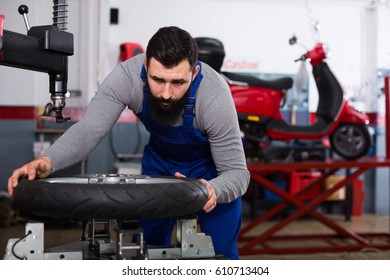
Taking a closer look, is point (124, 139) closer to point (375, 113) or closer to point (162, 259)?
point (375, 113)

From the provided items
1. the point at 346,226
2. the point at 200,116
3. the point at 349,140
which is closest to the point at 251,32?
the point at 349,140

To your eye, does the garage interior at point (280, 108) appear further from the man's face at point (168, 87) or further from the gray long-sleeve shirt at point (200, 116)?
the man's face at point (168, 87)

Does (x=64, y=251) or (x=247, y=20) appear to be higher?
(x=247, y=20)

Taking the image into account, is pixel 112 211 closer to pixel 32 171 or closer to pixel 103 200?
pixel 103 200

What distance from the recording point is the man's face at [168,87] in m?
1.24

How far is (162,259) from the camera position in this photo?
1.15m

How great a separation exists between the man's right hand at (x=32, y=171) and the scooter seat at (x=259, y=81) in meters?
1.89

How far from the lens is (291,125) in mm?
3248

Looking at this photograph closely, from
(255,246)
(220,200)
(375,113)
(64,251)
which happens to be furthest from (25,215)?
(375,113)

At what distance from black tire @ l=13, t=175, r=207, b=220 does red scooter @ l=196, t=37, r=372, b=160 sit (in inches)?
79.3

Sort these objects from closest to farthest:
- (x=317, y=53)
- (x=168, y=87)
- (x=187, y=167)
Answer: (x=168, y=87)
(x=187, y=167)
(x=317, y=53)

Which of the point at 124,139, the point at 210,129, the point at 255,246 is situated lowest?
the point at 255,246

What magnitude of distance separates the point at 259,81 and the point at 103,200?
2.24 meters
